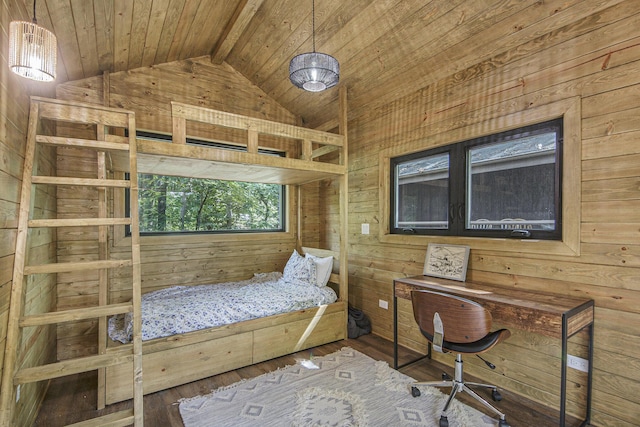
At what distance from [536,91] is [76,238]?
4.10 meters

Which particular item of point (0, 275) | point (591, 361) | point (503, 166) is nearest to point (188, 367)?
point (0, 275)

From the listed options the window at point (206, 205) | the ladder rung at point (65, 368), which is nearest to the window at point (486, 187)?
the window at point (206, 205)

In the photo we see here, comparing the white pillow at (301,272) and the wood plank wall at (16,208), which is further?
the white pillow at (301,272)

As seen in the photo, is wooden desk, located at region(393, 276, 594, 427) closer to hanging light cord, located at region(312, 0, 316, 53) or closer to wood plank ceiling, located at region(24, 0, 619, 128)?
wood plank ceiling, located at region(24, 0, 619, 128)

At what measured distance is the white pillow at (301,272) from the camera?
3582mm

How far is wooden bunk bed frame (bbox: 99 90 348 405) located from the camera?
7.75 feet

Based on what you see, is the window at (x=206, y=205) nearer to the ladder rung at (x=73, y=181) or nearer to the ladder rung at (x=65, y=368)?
the ladder rung at (x=73, y=181)

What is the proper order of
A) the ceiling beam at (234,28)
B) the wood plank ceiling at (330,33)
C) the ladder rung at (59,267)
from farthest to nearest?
the ceiling beam at (234,28) < the wood plank ceiling at (330,33) < the ladder rung at (59,267)

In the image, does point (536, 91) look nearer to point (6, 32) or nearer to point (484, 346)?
point (484, 346)

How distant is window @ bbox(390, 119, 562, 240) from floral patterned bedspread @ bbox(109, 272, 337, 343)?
1.25 meters

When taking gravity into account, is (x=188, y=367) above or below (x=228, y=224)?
below

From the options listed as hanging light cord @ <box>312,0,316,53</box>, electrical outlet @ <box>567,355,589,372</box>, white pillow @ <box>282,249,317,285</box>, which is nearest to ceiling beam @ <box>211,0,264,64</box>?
hanging light cord @ <box>312,0,316,53</box>

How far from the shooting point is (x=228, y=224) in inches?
158

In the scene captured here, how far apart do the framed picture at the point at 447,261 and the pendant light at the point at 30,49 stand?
2.89 m
